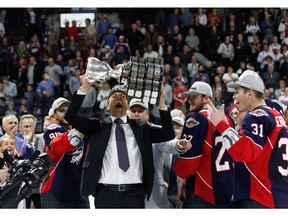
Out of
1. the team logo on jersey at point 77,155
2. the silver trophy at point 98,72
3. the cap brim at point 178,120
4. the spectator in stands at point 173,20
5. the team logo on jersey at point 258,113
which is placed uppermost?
the spectator in stands at point 173,20

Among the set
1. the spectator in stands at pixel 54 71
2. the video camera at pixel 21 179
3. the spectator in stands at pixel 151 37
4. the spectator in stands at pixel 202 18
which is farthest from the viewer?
the spectator in stands at pixel 202 18

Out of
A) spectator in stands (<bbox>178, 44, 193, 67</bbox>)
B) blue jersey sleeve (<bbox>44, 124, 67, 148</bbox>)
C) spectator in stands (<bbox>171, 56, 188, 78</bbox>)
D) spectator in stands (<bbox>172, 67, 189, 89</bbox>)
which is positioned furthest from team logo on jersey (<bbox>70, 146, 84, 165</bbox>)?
spectator in stands (<bbox>178, 44, 193, 67</bbox>)

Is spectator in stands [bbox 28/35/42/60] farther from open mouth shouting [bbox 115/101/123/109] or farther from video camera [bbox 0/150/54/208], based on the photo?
video camera [bbox 0/150/54/208]

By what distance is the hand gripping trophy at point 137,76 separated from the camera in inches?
230

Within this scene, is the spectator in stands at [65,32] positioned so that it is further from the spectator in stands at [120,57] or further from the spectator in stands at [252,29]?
the spectator in stands at [252,29]

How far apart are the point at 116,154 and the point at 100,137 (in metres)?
0.22

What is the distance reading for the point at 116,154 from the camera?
19.6ft

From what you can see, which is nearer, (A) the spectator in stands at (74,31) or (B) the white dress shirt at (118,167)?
(B) the white dress shirt at (118,167)

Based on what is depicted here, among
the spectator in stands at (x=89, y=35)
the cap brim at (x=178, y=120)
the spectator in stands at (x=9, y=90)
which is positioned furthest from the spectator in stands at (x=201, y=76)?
the cap brim at (x=178, y=120)

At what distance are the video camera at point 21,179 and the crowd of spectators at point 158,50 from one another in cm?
1109

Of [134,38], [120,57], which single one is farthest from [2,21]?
[120,57]

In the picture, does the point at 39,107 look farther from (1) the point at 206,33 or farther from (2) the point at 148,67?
(2) the point at 148,67

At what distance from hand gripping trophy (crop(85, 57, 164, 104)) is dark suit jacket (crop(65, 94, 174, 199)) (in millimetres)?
270

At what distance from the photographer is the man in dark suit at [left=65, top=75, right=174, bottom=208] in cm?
591
